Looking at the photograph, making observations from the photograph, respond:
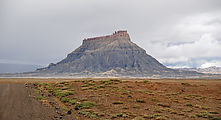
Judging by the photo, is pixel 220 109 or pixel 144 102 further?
pixel 144 102

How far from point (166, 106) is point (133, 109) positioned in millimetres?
4191

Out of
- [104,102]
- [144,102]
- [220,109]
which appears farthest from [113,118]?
[220,109]

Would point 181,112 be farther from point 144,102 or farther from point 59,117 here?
point 59,117

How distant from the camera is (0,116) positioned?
41.4 feet

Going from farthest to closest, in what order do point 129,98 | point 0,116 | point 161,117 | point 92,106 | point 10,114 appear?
1. point 129,98
2. point 92,106
3. point 161,117
4. point 10,114
5. point 0,116

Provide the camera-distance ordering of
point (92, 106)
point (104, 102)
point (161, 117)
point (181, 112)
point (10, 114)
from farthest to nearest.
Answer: point (104, 102)
point (92, 106)
point (181, 112)
point (161, 117)
point (10, 114)

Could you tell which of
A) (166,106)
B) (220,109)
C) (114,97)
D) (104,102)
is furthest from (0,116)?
(220,109)

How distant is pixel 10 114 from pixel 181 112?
46.7 feet

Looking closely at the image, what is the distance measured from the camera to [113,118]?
592 inches

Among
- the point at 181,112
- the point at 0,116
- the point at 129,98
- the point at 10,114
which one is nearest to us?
the point at 0,116

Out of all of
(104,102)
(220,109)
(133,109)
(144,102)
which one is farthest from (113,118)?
(220,109)

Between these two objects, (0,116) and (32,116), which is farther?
(32,116)

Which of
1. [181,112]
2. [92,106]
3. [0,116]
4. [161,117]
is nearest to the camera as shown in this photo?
[0,116]

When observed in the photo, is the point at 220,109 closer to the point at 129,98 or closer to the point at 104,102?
the point at 129,98
